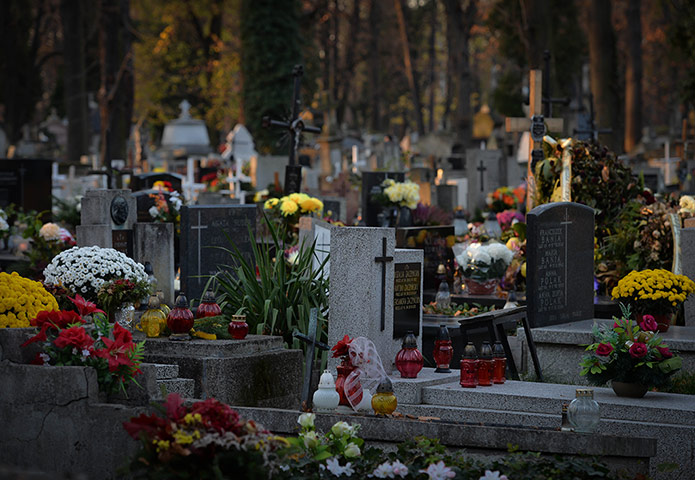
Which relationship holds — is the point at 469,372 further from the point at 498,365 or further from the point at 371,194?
the point at 371,194

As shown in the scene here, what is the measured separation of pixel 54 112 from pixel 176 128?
2655cm

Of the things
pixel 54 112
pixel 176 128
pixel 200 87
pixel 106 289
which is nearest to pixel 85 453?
pixel 106 289

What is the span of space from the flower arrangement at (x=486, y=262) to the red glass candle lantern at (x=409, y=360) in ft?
16.6

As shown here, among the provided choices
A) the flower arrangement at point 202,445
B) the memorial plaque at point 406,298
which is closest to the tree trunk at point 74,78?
the memorial plaque at point 406,298

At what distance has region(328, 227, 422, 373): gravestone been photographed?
30.3 ft

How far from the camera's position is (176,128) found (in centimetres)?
4225

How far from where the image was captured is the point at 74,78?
3766 centimetres

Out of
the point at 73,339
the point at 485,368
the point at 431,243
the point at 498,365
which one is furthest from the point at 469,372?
the point at 431,243

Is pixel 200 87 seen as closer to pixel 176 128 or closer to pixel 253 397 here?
pixel 176 128

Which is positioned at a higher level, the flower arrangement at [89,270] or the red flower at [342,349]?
the flower arrangement at [89,270]

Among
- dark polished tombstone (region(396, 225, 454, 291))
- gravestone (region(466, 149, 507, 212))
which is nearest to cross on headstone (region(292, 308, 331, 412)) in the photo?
dark polished tombstone (region(396, 225, 454, 291))

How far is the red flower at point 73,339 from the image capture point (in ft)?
22.4

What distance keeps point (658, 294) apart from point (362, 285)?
3328 mm

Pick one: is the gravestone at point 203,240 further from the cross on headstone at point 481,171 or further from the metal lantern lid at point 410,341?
the cross on headstone at point 481,171
